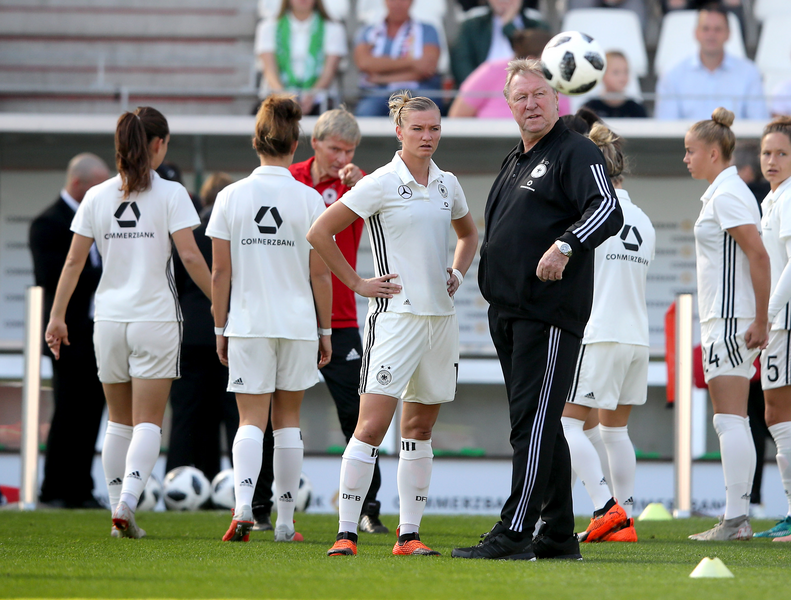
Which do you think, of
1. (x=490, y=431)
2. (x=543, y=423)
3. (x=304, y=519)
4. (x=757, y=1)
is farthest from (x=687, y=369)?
(x=757, y=1)

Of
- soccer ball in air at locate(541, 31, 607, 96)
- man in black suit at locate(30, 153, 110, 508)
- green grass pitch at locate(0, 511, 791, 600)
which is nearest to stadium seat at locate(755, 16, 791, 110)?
soccer ball in air at locate(541, 31, 607, 96)

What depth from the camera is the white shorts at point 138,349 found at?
471 cm

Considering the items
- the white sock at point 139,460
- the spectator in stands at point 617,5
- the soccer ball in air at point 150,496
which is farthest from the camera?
the spectator in stands at point 617,5

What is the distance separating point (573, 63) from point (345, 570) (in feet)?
12.5

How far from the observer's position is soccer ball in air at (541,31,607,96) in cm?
618

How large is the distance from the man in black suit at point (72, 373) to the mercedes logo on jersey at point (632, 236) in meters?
3.99

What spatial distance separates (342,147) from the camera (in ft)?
16.9

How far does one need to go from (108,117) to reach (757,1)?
308 inches

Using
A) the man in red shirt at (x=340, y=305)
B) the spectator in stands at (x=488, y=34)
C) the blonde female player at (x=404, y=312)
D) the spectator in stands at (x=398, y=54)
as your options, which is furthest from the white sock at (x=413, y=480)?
the spectator in stands at (x=488, y=34)

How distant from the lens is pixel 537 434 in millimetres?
3713

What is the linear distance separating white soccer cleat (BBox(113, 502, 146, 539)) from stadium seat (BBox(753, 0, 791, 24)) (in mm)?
10378

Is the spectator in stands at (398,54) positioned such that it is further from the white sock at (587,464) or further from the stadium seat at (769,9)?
the white sock at (587,464)

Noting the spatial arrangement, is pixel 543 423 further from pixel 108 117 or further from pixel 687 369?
pixel 108 117

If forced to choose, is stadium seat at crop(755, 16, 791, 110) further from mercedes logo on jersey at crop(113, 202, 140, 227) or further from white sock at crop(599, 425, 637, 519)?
mercedes logo on jersey at crop(113, 202, 140, 227)
